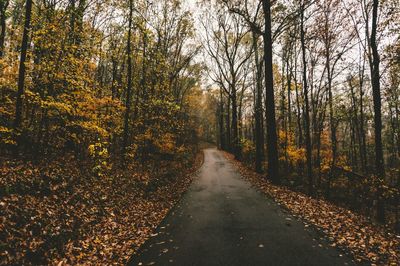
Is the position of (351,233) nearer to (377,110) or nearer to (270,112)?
(377,110)

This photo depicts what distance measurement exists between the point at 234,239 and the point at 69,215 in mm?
4855

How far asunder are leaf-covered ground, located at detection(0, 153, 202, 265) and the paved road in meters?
0.78

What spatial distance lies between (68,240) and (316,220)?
287 inches

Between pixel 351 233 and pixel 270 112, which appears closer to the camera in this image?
pixel 351 233

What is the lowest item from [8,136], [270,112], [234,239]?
[234,239]

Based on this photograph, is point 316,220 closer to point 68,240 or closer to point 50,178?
point 68,240

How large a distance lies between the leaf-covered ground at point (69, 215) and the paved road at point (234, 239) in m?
0.78

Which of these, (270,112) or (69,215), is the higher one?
(270,112)

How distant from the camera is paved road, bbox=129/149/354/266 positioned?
17.6 ft

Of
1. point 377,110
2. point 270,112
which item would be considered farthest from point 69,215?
point 377,110

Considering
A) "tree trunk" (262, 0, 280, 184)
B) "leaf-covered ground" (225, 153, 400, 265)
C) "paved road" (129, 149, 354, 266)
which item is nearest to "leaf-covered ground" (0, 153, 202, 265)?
"paved road" (129, 149, 354, 266)

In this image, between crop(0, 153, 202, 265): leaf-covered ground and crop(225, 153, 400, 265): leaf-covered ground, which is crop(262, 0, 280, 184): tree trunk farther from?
crop(0, 153, 202, 265): leaf-covered ground

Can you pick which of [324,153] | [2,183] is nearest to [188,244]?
[2,183]

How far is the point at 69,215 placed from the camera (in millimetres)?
7160
